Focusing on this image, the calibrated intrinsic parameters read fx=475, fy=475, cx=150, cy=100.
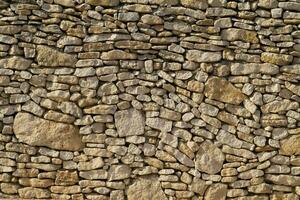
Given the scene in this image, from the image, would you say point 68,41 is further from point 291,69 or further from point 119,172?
point 291,69

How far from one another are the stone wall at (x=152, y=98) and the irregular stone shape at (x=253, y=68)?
0.01 metres

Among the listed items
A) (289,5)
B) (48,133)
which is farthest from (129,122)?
(289,5)

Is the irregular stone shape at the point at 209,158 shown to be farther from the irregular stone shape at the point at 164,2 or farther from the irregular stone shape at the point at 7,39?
the irregular stone shape at the point at 7,39

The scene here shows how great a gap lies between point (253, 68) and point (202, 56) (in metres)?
0.53

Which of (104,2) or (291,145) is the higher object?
(104,2)

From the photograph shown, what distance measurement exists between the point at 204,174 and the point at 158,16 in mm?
1667

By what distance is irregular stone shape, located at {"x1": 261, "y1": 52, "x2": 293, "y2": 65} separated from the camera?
476 centimetres

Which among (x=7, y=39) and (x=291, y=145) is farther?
(x=7, y=39)

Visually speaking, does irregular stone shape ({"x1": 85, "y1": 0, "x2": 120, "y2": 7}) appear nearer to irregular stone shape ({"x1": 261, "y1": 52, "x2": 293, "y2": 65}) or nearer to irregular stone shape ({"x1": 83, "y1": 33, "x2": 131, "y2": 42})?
irregular stone shape ({"x1": 83, "y1": 33, "x2": 131, "y2": 42})

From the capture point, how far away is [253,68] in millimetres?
4770

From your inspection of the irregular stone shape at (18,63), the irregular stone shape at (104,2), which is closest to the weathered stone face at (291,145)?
the irregular stone shape at (104,2)

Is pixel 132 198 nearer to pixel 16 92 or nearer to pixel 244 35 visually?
pixel 16 92

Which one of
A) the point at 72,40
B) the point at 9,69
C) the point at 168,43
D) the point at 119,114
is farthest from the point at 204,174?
the point at 9,69

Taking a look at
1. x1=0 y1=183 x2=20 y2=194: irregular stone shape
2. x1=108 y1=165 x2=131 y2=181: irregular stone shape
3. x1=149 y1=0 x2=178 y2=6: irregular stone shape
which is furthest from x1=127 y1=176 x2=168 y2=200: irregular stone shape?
x1=149 y1=0 x2=178 y2=6: irregular stone shape
